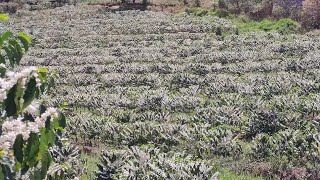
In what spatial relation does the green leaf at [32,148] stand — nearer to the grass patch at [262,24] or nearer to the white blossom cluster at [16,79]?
the white blossom cluster at [16,79]

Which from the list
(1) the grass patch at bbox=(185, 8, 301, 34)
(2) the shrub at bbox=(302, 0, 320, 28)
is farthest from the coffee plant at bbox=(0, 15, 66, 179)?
(2) the shrub at bbox=(302, 0, 320, 28)

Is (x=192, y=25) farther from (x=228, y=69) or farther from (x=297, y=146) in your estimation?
(x=297, y=146)

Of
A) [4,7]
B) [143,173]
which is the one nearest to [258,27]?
[143,173]

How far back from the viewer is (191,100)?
48.6 ft

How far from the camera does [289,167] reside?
8977 mm

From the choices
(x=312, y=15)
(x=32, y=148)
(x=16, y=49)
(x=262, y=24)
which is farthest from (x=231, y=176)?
(x=262, y=24)

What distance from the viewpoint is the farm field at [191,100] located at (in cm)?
927

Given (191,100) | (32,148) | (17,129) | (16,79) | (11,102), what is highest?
(16,79)

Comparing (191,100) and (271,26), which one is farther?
(271,26)

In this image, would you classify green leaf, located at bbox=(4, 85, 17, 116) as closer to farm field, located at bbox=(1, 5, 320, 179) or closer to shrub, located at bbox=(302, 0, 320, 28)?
farm field, located at bbox=(1, 5, 320, 179)

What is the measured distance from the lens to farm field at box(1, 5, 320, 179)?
927 centimetres

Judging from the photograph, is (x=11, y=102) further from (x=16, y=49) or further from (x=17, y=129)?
(x=16, y=49)

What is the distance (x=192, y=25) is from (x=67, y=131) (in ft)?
85.1

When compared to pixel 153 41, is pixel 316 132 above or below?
above
